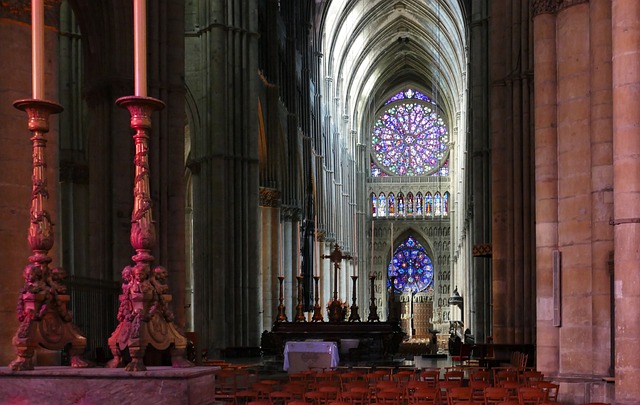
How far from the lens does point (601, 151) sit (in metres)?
15.1

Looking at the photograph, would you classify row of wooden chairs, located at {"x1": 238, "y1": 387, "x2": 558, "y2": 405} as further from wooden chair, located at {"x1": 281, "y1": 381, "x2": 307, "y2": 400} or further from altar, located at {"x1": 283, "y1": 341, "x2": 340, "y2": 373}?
altar, located at {"x1": 283, "y1": 341, "x2": 340, "y2": 373}

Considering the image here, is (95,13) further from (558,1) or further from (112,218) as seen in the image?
(558,1)

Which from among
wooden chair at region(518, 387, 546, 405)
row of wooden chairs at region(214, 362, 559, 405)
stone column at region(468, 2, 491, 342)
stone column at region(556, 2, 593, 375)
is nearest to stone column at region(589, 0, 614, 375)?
stone column at region(556, 2, 593, 375)

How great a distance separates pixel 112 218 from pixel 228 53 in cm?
1148

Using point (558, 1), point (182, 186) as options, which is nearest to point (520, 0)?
point (558, 1)

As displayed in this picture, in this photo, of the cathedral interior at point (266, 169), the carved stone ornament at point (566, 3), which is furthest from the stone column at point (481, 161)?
the carved stone ornament at point (566, 3)

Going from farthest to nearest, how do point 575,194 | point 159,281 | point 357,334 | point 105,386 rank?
point 357,334, point 575,194, point 159,281, point 105,386

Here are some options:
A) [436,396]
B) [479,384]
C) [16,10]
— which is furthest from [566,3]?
[16,10]

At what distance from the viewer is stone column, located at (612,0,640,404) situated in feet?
40.9

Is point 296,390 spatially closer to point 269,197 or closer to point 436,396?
point 436,396

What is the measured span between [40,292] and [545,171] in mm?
11378

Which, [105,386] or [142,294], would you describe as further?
[142,294]

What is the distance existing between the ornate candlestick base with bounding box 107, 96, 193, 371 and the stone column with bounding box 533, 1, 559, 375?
10.4 metres

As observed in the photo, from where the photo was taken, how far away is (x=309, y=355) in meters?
Answer: 24.4
